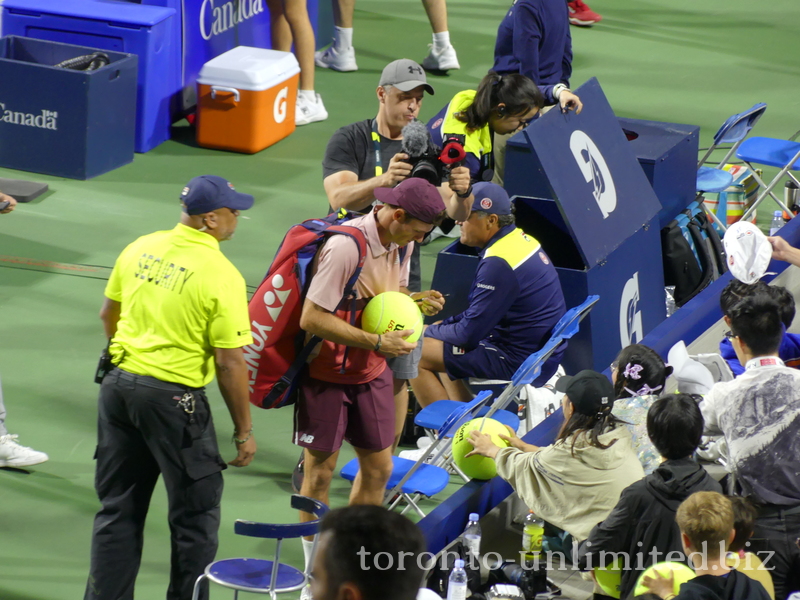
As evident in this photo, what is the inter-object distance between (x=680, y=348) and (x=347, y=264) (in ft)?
7.65

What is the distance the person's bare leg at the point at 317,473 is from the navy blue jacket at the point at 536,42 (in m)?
3.36

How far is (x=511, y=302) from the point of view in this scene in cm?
580

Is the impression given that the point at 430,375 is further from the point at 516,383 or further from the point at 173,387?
the point at 173,387

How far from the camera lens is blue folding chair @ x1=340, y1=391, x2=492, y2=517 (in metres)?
4.96

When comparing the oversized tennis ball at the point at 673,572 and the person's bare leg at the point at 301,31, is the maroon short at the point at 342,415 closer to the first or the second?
the oversized tennis ball at the point at 673,572

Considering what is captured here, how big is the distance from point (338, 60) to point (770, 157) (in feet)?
16.7

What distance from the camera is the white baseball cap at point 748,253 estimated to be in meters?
5.83

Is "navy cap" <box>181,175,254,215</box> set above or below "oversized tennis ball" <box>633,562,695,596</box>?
above

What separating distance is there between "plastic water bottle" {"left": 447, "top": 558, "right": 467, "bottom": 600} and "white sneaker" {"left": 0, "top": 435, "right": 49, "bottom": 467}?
7.36 feet

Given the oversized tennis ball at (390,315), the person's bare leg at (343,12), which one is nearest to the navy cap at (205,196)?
the oversized tennis ball at (390,315)

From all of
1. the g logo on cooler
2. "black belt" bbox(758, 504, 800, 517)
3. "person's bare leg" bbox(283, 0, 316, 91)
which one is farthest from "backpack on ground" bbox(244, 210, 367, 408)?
"person's bare leg" bbox(283, 0, 316, 91)

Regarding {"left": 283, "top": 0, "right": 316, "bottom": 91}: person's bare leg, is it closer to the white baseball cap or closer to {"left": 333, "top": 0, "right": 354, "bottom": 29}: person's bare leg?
{"left": 333, "top": 0, "right": 354, "bottom": 29}: person's bare leg

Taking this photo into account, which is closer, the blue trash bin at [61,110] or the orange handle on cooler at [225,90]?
the blue trash bin at [61,110]

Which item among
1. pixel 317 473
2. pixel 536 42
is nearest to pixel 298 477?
pixel 317 473
